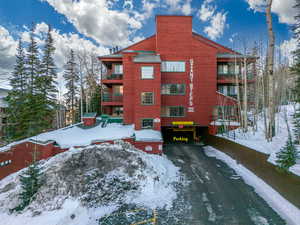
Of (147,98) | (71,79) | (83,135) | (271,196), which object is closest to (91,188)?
(83,135)

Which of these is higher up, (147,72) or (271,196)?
(147,72)

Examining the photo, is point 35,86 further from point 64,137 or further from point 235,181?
point 235,181

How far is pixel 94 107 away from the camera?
2895 cm

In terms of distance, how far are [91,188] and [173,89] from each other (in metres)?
14.3

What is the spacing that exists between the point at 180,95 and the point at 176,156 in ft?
26.8

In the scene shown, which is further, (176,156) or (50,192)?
(176,156)

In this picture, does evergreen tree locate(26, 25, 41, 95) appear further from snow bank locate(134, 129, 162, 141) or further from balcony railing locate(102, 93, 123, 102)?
snow bank locate(134, 129, 162, 141)

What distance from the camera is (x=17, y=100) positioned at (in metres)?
18.8

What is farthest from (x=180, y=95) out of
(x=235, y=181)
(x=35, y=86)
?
(x=35, y=86)

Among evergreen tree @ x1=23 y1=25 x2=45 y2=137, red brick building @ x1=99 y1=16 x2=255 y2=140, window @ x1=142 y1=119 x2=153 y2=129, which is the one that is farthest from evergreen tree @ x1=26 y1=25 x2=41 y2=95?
window @ x1=142 y1=119 x2=153 y2=129

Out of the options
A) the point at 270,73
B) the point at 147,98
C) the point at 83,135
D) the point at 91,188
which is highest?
the point at 270,73

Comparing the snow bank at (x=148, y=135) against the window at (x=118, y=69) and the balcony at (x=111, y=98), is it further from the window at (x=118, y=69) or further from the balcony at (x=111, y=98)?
the window at (x=118, y=69)

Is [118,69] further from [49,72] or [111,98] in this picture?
[49,72]

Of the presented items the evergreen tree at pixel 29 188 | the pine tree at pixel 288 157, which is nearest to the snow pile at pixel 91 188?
the evergreen tree at pixel 29 188
